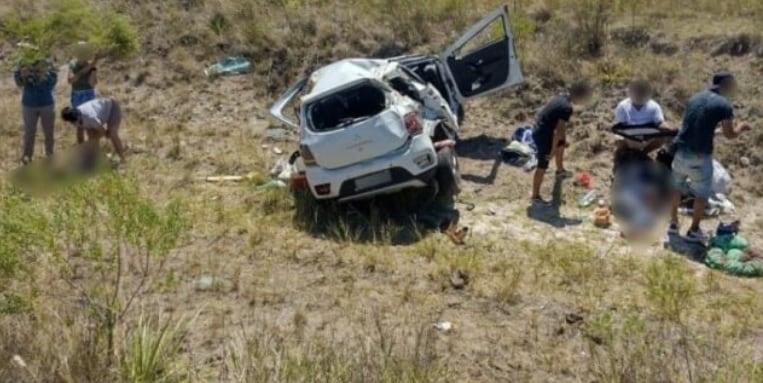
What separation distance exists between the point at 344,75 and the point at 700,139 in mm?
3821

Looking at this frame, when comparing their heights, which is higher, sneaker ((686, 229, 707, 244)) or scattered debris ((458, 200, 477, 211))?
sneaker ((686, 229, 707, 244))

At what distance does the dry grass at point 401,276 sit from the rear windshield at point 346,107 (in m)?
0.98

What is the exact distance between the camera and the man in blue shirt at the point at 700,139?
7.22 meters

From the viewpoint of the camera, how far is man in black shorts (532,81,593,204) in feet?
27.6

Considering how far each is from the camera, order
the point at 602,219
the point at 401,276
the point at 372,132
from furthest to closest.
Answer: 1. the point at 602,219
2. the point at 372,132
3. the point at 401,276

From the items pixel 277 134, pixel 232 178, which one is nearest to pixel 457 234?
pixel 232 178

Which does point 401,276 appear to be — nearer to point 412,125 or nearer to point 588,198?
point 412,125

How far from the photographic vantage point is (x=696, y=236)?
304 inches

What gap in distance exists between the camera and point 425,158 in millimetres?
8031

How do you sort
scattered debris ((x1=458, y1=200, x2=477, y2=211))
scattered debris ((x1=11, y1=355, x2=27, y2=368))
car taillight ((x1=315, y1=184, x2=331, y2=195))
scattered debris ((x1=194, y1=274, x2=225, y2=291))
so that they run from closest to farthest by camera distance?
1. scattered debris ((x1=11, y1=355, x2=27, y2=368))
2. scattered debris ((x1=194, y1=274, x2=225, y2=291))
3. car taillight ((x1=315, y1=184, x2=331, y2=195))
4. scattered debris ((x1=458, y1=200, x2=477, y2=211))

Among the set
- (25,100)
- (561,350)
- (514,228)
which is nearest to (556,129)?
(514,228)

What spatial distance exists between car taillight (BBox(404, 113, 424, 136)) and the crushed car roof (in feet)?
2.30

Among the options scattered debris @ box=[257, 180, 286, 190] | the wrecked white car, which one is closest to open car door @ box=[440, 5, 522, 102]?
the wrecked white car

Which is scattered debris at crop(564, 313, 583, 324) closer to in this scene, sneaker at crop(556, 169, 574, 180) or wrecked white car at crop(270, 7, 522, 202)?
wrecked white car at crop(270, 7, 522, 202)
